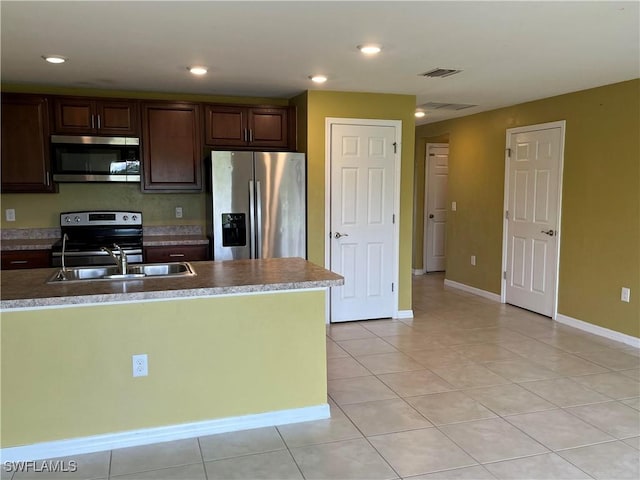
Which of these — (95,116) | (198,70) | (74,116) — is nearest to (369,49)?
(198,70)

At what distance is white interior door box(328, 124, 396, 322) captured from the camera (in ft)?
16.8

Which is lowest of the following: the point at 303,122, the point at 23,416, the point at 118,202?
the point at 23,416

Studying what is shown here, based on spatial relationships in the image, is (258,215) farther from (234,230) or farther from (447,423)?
(447,423)

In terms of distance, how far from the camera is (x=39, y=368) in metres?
2.59

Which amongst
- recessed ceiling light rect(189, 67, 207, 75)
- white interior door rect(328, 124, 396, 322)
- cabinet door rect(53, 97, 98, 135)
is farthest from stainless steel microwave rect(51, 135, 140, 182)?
white interior door rect(328, 124, 396, 322)

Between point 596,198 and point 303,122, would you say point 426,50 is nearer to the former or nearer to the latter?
point 303,122

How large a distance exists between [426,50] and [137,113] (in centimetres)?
279

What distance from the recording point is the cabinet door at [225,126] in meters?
5.05

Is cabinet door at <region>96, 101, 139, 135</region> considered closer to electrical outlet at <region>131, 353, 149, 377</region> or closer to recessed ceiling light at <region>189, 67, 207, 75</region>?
recessed ceiling light at <region>189, 67, 207, 75</region>

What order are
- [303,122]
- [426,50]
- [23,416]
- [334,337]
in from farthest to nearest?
[303,122] < [334,337] < [426,50] < [23,416]

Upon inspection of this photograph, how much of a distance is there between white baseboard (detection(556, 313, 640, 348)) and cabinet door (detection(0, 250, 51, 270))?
4.96 meters

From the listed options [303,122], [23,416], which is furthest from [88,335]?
[303,122]

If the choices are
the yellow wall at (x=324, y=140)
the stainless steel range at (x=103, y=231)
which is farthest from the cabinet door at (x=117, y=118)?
the yellow wall at (x=324, y=140)

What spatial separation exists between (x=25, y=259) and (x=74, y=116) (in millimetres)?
1352
